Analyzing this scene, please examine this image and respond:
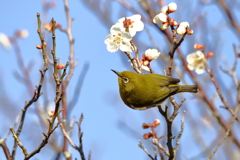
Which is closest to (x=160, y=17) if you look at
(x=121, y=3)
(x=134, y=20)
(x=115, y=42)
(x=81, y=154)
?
(x=134, y=20)

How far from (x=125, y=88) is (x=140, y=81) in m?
0.19

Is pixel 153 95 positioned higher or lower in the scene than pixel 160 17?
lower

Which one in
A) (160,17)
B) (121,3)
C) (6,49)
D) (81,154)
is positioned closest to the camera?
(81,154)

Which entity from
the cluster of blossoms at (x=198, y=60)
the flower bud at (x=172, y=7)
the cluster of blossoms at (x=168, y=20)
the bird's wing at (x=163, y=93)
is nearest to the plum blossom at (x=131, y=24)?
the cluster of blossoms at (x=168, y=20)

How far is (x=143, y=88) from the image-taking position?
3.67 m

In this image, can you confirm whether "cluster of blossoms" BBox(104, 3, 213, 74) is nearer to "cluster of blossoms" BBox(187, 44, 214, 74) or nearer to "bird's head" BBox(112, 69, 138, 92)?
"bird's head" BBox(112, 69, 138, 92)

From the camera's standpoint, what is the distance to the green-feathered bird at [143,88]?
360 cm

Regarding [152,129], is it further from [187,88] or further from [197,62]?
[197,62]

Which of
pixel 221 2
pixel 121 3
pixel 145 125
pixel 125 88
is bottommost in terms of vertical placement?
pixel 145 125

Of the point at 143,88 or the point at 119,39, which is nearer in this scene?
A: the point at 119,39

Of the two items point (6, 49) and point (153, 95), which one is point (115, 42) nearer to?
point (153, 95)

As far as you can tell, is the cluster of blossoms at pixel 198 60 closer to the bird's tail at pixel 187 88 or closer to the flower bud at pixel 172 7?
the bird's tail at pixel 187 88

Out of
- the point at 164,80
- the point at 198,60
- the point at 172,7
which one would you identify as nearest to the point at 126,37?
the point at 172,7

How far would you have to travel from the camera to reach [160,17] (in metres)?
3.34
